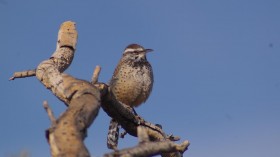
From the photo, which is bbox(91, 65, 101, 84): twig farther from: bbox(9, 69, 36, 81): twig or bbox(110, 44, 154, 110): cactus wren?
bbox(110, 44, 154, 110): cactus wren

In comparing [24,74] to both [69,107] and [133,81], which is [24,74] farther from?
[133,81]

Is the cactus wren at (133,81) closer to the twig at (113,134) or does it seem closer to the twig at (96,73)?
the twig at (113,134)

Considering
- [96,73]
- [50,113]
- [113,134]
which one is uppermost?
[113,134]

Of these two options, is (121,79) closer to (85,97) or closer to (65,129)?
(85,97)

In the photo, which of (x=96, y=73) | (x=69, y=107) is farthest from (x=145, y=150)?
(x=96, y=73)

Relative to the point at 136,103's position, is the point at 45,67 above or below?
below

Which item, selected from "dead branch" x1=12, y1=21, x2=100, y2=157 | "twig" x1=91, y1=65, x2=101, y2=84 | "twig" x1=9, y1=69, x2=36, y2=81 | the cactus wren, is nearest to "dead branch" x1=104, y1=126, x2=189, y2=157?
"dead branch" x1=12, y1=21, x2=100, y2=157

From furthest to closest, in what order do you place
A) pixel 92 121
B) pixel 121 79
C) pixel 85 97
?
pixel 121 79 → pixel 85 97 → pixel 92 121

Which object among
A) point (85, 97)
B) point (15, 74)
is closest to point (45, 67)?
point (15, 74)

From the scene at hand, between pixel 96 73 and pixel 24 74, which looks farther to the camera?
pixel 24 74

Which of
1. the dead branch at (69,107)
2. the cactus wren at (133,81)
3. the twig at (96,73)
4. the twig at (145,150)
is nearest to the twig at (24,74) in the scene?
the dead branch at (69,107)
